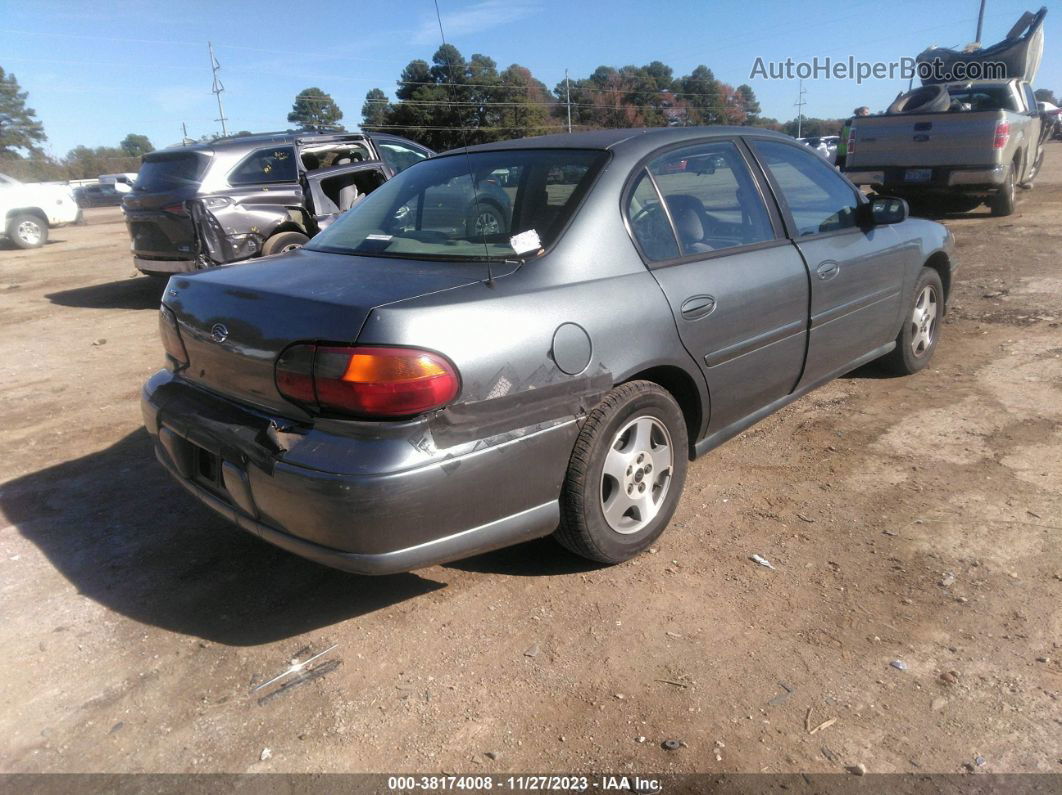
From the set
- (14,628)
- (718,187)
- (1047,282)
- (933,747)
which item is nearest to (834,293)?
(718,187)

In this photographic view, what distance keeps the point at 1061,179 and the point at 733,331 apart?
17.9 metres

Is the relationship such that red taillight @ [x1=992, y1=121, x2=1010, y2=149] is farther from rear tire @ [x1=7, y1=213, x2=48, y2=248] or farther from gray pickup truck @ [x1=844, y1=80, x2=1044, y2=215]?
rear tire @ [x1=7, y1=213, x2=48, y2=248]

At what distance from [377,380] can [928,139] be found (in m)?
11.2

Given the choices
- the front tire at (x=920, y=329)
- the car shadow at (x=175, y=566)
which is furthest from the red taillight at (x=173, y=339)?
the front tire at (x=920, y=329)

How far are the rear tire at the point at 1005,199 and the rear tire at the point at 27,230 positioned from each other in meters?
17.4

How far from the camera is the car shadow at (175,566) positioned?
286 centimetres

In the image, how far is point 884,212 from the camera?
165 inches

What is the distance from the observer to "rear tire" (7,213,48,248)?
15.3 m

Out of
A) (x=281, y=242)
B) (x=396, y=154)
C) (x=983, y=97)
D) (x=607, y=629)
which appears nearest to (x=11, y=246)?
(x=396, y=154)

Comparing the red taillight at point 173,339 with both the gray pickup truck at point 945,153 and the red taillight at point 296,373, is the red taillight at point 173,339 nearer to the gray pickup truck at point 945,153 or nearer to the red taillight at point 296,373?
the red taillight at point 296,373

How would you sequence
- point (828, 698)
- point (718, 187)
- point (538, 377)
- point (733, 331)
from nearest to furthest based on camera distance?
point (828, 698)
point (538, 377)
point (733, 331)
point (718, 187)

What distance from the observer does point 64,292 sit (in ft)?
33.3

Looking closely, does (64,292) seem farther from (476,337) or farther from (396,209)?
(476,337)

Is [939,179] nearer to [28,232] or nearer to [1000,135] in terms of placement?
[1000,135]
